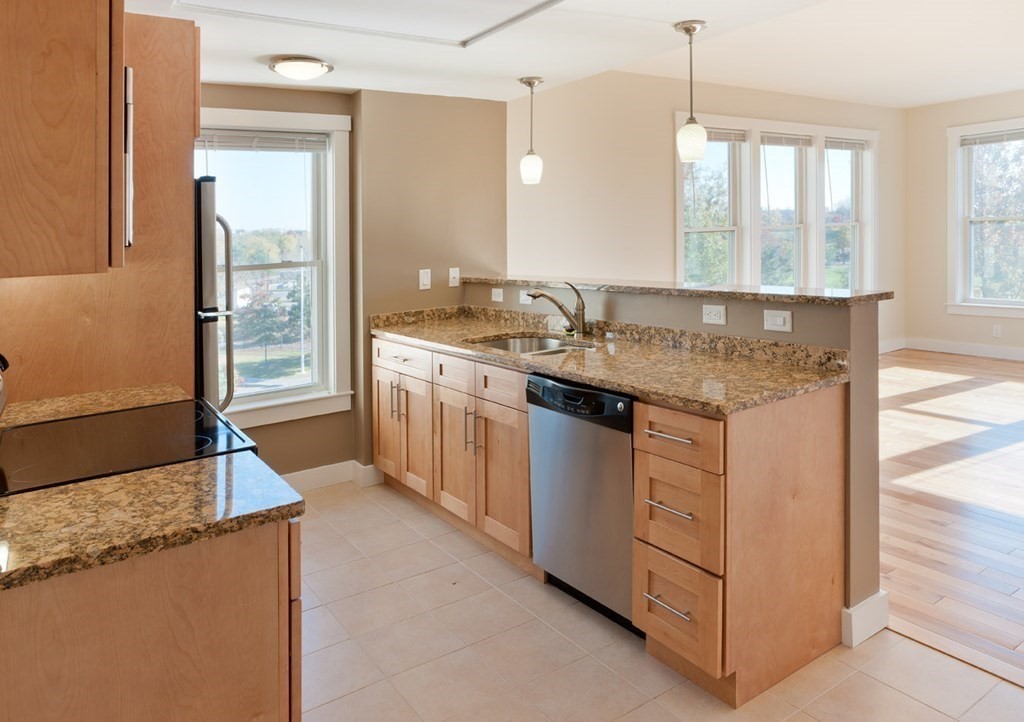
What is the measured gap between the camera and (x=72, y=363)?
2.19 meters

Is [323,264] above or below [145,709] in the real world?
above

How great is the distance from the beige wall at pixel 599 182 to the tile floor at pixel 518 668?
3.04m

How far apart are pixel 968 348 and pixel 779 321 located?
21.0ft

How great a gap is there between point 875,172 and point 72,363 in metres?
7.77

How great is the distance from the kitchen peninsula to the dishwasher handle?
33mm

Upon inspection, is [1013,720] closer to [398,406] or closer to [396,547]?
[396,547]

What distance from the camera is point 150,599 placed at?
47.7 inches

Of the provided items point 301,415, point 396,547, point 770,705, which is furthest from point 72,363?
point 770,705

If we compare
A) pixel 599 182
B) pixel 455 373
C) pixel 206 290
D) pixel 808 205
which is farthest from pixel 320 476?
pixel 808 205

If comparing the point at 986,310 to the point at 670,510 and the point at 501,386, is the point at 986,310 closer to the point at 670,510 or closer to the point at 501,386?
the point at 501,386

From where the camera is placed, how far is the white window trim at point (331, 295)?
375cm

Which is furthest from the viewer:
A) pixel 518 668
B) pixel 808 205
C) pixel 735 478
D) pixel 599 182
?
pixel 808 205

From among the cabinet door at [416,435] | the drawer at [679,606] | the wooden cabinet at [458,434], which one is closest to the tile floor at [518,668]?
the drawer at [679,606]

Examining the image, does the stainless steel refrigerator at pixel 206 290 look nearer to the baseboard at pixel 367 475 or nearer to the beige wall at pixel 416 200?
the beige wall at pixel 416 200
